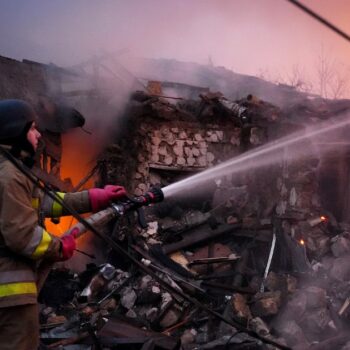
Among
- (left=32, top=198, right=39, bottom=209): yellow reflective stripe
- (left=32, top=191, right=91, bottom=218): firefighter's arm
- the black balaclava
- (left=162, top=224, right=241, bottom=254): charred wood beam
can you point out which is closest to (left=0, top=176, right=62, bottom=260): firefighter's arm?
(left=32, top=198, right=39, bottom=209): yellow reflective stripe

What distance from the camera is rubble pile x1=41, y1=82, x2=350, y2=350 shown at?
582cm

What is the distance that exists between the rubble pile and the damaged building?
0.02 m

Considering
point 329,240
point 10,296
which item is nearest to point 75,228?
point 10,296

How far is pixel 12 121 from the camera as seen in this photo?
10.0ft

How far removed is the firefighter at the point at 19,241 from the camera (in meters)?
2.80

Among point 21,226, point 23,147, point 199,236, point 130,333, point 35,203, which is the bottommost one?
point 130,333

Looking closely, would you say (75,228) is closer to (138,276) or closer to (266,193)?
(138,276)

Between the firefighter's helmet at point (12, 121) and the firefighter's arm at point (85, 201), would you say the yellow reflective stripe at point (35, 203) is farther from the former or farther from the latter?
the firefighter's helmet at point (12, 121)

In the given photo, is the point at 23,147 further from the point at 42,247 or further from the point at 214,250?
the point at 214,250

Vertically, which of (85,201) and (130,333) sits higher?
(85,201)

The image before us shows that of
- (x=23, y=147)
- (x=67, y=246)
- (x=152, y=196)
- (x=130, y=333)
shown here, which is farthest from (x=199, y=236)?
(x=23, y=147)

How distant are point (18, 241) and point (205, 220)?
557 centimetres

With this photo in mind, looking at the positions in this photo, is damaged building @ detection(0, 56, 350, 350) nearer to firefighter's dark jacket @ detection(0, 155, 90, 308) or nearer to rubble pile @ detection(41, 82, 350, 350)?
rubble pile @ detection(41, 82, 350, 350)

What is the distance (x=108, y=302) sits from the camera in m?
6.75
